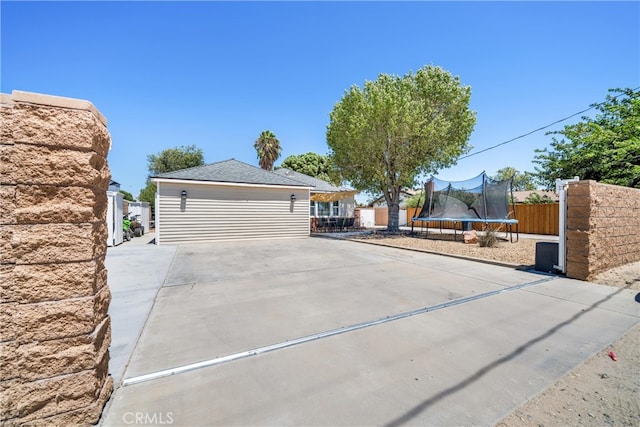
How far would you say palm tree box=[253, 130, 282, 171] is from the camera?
91.5ft

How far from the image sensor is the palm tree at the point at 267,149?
27.9 m

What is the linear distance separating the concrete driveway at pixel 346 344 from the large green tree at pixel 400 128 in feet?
26.8

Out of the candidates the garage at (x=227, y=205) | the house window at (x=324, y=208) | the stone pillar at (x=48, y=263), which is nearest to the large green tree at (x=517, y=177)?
the house window at (x=324, y=208)

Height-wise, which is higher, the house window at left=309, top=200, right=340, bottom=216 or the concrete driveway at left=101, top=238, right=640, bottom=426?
the house window at left=309, top=200, right=340, bottom=216

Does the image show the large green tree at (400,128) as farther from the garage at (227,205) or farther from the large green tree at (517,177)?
the large green tree at (517,177)

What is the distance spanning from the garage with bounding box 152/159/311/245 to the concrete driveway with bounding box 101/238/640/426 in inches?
225

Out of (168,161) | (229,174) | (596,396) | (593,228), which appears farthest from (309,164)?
(596,396)

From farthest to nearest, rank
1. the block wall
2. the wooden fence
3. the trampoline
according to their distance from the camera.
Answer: the wooden fence → the trampoline → the block wall

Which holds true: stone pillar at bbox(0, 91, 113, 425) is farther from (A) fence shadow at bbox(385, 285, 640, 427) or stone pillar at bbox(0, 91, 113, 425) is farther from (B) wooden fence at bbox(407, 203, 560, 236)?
(B) wooden fence at bbox(407, 203, 560, 236)

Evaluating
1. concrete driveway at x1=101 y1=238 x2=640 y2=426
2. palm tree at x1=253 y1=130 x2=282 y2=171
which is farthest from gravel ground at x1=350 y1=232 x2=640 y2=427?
palm tree at x1=253 y1=130 x2=282 y2=171

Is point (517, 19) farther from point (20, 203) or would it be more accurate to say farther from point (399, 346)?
point (20, 203)

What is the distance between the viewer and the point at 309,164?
3194cm

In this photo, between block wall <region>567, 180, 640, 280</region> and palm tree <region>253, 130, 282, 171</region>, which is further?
palm tree <region>253, 130, 282, 171</region>

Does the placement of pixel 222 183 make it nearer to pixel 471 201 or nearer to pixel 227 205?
pixel 227 205
